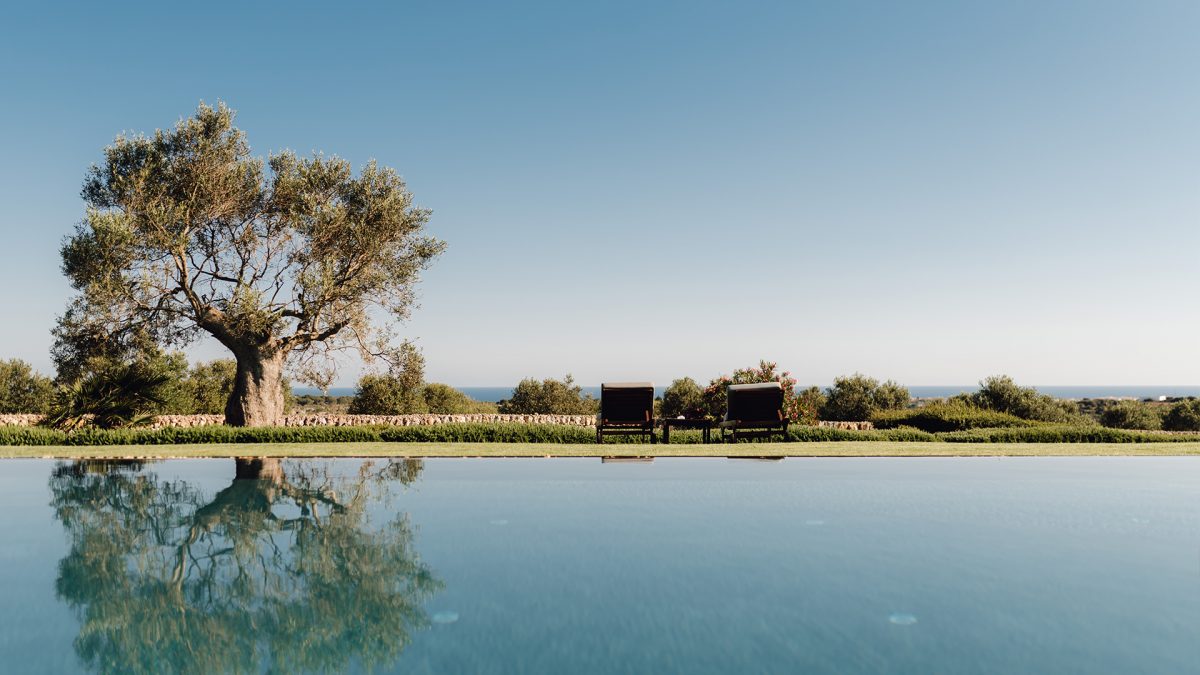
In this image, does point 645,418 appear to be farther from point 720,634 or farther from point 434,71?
point 434,71

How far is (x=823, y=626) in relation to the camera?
441cm

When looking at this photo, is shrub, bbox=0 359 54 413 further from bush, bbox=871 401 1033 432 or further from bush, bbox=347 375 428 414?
bush, bbox=871 401 1033 432

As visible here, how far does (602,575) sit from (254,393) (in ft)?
57.9

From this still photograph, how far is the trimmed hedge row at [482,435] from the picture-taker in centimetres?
1548

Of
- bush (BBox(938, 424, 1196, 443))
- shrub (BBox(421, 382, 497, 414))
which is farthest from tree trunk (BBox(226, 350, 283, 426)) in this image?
bush (BBox(938, 424, 1196, 443))

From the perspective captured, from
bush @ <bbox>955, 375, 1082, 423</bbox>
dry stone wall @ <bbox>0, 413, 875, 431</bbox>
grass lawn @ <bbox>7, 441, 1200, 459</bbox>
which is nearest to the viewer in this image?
grass lawn @ <bbox>7, 441, 1200, 459</bbox>

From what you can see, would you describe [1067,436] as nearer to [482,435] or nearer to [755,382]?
[755,382]

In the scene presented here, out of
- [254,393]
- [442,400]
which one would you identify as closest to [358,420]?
[254,393]

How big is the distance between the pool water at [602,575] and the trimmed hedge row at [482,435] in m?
5.66

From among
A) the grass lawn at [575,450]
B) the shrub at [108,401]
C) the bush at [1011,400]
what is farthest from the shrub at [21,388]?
the bush at [1011,400]

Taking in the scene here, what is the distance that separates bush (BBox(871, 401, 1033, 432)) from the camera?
65.7 feet

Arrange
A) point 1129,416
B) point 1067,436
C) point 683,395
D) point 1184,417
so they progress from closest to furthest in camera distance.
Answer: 1. point 1067,436
2. point 1184,417
3. point 1129,416
4. point 683,395

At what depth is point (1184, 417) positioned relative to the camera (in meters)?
39.3

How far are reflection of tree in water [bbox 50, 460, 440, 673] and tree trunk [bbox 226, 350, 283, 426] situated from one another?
10.2 meters
